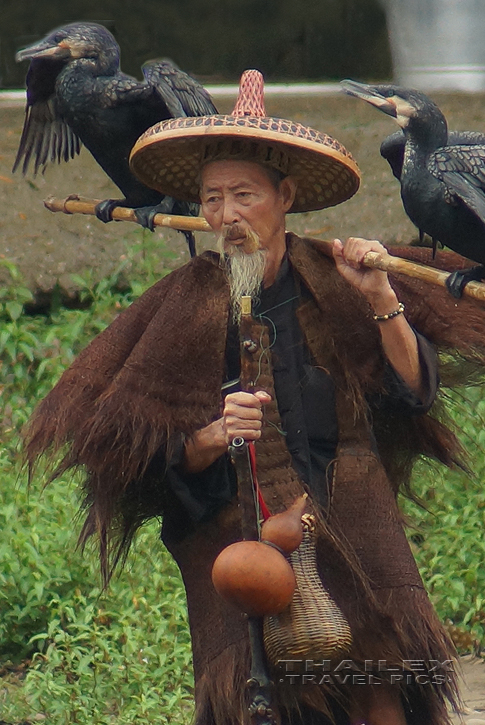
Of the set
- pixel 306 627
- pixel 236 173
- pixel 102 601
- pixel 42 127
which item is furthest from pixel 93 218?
pixel 306 627

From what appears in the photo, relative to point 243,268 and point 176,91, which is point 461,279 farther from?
point 176,91

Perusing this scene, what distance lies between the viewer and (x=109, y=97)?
12.7ft

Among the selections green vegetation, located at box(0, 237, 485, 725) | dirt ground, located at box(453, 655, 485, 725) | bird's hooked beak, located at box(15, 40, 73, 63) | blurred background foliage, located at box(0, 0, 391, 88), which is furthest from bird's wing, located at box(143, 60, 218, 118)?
blurred background foliage, located at box(0, 0, 391, 88)

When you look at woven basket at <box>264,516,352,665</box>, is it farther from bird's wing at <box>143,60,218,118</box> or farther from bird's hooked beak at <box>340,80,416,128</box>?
bird's wing at <box>143,60,218,118</box>

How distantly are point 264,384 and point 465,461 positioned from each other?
0.70 metres

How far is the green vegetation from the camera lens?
4535 millimetres

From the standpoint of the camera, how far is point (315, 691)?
3.22 metres

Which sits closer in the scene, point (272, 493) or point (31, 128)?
point (272, 493)

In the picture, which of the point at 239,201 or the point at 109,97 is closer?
the point at 239,201

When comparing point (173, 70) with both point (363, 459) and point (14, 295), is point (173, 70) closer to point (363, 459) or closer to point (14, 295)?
point (363, 459)

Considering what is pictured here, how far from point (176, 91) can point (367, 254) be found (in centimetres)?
103

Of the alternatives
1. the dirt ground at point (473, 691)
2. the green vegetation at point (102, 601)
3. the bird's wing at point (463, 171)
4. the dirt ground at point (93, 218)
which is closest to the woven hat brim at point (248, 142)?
the bird's wing at point (463, 171)

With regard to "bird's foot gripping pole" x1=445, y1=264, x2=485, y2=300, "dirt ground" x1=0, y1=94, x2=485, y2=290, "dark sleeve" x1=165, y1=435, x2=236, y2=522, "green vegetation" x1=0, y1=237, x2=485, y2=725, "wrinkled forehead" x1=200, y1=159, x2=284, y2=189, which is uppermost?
"wrinkled forehead" x1=200, y1=159, x2=284, y2=189

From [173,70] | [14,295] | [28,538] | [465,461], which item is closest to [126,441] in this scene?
[465,461]
